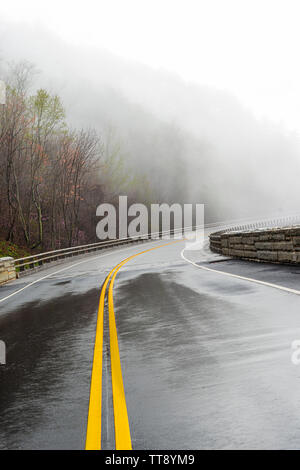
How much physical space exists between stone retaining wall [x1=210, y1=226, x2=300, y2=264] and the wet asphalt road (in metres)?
6.14

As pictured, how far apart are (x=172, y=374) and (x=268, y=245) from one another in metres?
16.0

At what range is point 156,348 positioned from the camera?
7984 millimetres

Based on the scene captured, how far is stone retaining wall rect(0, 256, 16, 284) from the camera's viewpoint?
27625 mm

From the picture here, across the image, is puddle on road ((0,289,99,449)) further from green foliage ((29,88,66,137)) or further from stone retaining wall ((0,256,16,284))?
green foliage ((29,88,66,137))

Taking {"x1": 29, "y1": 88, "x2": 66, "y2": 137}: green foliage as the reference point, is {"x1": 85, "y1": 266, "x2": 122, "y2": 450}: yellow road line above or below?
below

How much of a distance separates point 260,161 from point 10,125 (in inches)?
3519

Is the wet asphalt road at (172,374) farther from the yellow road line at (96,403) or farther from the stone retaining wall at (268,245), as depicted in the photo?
the stone retaining wall at (268,245)

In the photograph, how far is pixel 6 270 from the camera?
93.6 feet

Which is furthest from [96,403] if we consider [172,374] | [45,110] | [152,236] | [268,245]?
[152,236]

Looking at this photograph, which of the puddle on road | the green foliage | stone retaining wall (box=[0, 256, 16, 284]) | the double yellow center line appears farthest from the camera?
the green foliage

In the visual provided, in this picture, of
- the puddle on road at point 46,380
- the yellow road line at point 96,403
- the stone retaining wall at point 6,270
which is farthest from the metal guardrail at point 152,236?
the yellow road line at point 96,403

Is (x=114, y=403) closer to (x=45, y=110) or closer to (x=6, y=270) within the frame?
(x=6, y=270)

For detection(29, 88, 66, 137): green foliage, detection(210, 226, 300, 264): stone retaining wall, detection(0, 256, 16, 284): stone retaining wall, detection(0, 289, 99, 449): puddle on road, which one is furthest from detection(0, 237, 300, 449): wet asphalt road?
detection(29, 88, 66, 137): green foliage

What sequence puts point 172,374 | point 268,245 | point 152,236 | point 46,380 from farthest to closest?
1. point 152,236
2. point 268,245
3. point 46,380
4. point 172,374
